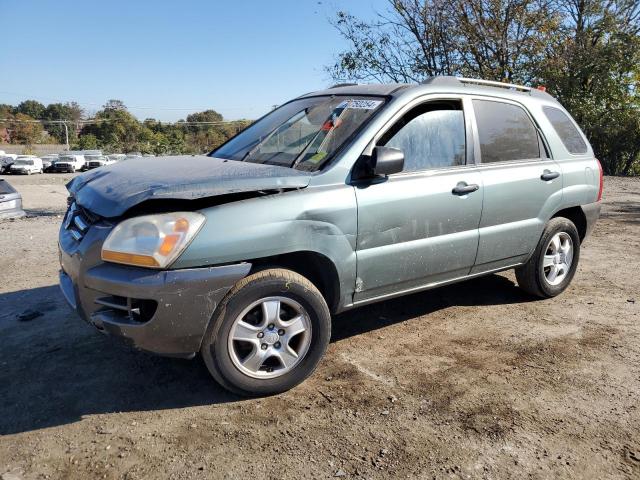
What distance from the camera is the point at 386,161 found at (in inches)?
127

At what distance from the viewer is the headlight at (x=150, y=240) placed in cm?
266

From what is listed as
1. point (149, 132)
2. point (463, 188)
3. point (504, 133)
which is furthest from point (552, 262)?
point (149, 132)

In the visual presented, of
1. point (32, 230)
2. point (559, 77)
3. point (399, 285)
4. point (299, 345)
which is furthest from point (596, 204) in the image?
point (559, 77)

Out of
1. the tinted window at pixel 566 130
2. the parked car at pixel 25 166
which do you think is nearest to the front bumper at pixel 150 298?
the tinted window at pixel 566 130

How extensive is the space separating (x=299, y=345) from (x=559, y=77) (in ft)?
64.2

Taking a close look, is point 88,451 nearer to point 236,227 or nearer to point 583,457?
point 236,227

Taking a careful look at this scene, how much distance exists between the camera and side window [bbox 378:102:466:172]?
362 centimetres

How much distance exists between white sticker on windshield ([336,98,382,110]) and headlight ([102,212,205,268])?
160cm

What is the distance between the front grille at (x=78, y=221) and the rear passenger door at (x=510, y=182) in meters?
2.75

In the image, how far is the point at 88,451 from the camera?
8.35 ft

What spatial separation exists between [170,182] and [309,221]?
2.69ft

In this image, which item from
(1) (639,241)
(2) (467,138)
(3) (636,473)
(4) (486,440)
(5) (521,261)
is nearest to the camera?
(3) (636,473)

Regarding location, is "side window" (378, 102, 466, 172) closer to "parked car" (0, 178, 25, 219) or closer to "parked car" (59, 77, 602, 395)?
"parked car" (59, 77, 602, 395)

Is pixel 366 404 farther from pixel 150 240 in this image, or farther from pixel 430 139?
pixel 430 139
